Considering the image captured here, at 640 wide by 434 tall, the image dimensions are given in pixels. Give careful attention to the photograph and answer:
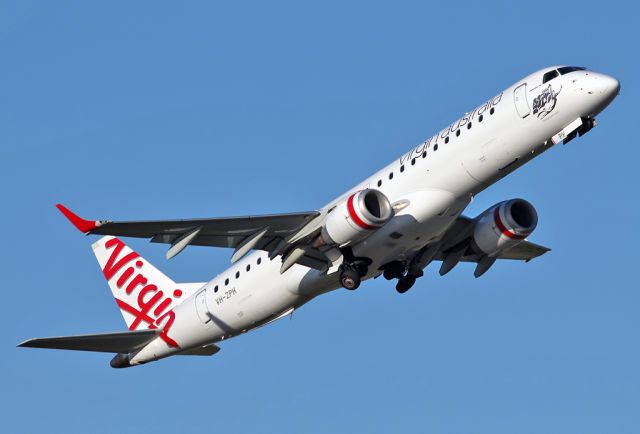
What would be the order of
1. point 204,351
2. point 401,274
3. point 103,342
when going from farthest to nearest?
point 204,351 → point 103,342 → point 401,274

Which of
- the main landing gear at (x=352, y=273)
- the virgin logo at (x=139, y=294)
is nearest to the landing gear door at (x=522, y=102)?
the main landing gear at (x=352, y=273)

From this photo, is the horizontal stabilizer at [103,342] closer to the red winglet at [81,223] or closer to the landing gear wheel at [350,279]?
the red winglet at [81,223]

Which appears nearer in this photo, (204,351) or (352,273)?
(352,273)

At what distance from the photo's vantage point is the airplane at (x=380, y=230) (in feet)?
120

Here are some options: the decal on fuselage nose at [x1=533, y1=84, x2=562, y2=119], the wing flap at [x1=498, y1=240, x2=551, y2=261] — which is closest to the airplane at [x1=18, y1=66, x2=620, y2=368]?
the decal on fuselage nose at [x1=533, y1=84, x2=562, y2=119]

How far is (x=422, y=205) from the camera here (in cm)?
3759

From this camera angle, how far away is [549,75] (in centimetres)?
3691

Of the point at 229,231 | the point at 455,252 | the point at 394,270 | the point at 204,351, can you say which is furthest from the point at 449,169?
the point at 204,351

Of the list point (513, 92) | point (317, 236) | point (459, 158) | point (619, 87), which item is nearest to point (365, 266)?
point (317, 236)

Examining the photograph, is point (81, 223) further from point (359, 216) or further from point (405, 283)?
point (405, 283)

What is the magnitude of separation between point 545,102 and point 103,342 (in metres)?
18.1

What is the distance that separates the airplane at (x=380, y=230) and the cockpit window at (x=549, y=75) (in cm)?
4

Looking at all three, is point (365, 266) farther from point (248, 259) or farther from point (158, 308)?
point (158, 308)

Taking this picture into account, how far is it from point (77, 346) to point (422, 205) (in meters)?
13.5
